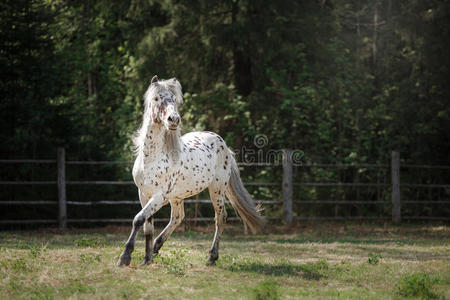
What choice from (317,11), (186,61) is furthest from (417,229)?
(186,61)

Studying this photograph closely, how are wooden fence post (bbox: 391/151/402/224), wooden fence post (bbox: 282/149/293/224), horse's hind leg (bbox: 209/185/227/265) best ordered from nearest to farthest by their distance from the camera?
1. horse's hind leg (bbox: 209/185/227/265)
2. wooden fence post (bbox: 282/149/293/224)
3. wooden fence post (bbox: 391/151/402/224)

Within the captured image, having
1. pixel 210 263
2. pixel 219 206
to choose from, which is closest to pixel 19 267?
pixel 210 263

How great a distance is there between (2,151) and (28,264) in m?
5.83

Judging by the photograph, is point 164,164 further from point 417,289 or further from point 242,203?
point 417,289

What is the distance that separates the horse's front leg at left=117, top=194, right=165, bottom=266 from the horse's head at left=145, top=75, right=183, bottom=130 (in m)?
0.80

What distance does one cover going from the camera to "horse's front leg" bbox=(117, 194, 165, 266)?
5184mm

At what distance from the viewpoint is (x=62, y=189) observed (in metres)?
10.2

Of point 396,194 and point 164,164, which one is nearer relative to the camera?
point 164,164

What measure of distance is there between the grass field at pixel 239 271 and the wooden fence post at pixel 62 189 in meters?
1.45

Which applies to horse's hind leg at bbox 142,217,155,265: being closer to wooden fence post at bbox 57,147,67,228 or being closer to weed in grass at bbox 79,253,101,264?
weed in grass at bbox 79,253,101,264

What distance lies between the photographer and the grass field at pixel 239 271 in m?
4.36

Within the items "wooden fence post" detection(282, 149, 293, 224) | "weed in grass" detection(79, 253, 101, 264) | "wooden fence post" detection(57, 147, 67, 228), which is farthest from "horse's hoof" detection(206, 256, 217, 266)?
Result: "wooden fence post" detection(57, 147, 67, 228)

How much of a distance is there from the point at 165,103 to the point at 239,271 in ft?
6.51

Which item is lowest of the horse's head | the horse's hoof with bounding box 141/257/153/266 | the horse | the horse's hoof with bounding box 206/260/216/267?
the horse's hoof with bounding box 206/260/216/267
